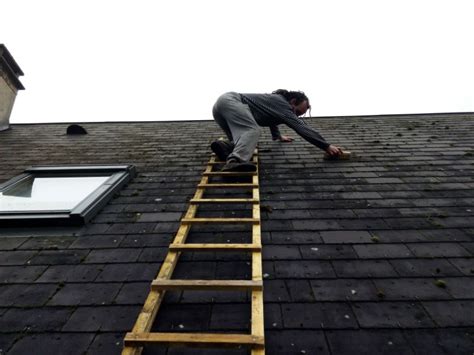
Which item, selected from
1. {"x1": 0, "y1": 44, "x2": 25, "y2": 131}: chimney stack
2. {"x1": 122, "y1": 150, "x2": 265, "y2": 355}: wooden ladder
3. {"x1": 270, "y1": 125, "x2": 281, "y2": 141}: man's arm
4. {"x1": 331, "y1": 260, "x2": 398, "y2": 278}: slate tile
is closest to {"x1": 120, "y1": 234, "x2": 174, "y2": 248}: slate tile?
{"x1": 122, "y1": 150, "x2": 265, "y2": 355}: wooden ladder

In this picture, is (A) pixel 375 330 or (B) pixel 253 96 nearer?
(A) pixel 375 330

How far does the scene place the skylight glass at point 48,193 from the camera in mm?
3368

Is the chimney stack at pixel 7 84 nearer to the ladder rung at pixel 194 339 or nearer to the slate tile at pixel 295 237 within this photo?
the slate tile at pixel 295 237

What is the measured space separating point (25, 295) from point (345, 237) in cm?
242

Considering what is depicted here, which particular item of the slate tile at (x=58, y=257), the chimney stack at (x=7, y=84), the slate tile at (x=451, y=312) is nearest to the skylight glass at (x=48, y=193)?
the slate tile at (x=58, y=257)

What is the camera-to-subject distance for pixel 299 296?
2025 mm

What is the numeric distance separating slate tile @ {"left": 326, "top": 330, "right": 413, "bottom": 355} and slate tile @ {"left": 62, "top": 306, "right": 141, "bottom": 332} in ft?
3.71

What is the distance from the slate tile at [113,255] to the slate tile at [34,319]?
565 mm

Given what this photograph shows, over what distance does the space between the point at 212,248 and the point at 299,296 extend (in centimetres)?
74

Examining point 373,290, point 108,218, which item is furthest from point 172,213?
point 373,290

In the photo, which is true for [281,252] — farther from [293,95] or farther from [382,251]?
[293,95]

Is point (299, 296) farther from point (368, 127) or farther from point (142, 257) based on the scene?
point (368, 127)

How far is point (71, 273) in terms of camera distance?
7.69 feet

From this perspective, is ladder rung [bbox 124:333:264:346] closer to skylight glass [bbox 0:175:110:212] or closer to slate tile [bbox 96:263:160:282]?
slate tile [bbox 96:263:160:282]
